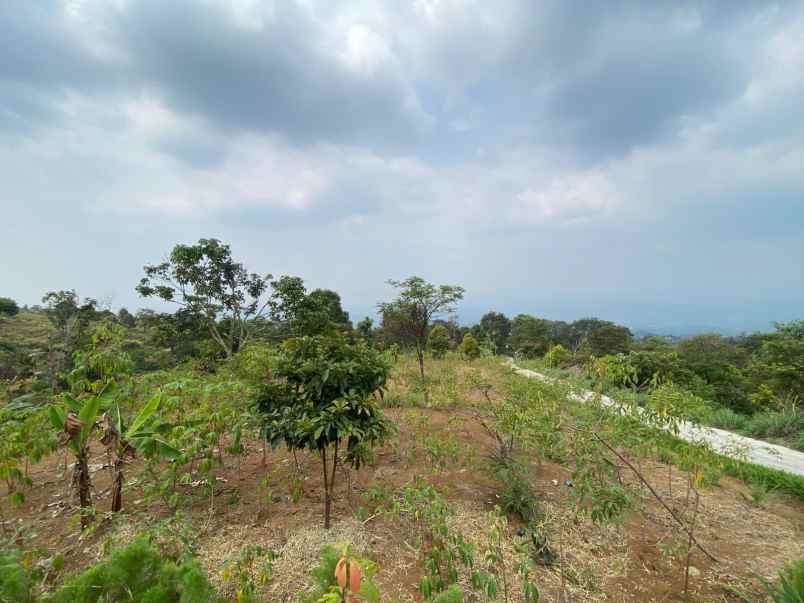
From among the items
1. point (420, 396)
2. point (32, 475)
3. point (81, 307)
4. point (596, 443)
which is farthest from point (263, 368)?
point (81, 307)

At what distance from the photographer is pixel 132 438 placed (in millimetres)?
2623

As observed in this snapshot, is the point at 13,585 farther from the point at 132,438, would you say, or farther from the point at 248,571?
the point at 132,438

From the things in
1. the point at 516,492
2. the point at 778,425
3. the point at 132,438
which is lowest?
the point at 778,425

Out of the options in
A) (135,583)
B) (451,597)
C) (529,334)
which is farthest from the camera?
(529,334)

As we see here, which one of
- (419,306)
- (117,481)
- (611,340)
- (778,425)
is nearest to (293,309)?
(419,306)

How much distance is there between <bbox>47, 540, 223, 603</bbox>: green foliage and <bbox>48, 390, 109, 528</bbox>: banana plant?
1147 millimetres

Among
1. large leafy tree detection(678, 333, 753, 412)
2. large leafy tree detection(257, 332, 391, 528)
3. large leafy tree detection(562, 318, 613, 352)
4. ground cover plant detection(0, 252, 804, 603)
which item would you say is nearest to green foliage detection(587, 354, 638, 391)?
ground cover plant detection(0, 252, 804, 603)

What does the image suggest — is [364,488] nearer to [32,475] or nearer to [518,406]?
[518,406]

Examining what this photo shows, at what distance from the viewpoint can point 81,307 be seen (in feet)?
51.9

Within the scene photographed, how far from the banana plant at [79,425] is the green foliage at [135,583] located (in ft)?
3.76

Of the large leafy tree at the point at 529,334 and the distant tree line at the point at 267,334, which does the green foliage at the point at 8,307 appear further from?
the large leafy tree at the point at 529,334

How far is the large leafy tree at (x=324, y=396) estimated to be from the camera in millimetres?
2477

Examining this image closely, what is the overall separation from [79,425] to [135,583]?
1574 millimetres

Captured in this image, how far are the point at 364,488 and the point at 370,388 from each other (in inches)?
61.3
